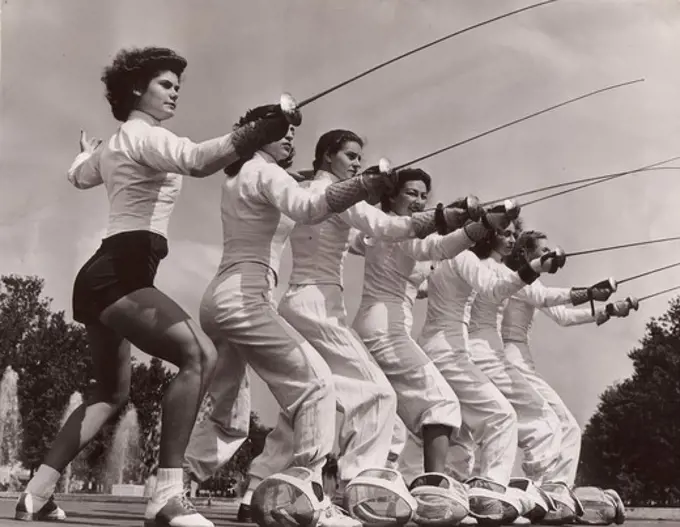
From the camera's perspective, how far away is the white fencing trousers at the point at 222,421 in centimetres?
409

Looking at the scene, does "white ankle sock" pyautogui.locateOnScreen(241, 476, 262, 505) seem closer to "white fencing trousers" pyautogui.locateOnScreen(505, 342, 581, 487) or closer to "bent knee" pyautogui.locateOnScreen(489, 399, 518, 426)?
"bent knee" pyautogui.locateOnScreen(489, 399, 518, 426)

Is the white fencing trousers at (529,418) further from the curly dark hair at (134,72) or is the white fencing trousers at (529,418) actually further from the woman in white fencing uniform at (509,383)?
the curly dark hair at (134,72)

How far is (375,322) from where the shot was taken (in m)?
4.74

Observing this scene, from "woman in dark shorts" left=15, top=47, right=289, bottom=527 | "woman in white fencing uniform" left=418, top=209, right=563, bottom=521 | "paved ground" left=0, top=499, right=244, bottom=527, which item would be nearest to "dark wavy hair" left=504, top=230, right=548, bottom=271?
"woman in white fencing uniform" left=418, top=209, right=563, bottom=521

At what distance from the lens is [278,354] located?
146 inches

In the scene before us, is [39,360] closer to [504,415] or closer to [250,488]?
[250,488]

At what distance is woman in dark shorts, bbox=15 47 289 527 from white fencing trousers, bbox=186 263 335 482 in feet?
1.23

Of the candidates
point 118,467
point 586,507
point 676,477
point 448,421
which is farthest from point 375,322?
point 676,477

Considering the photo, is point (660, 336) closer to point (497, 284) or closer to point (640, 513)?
point (640, 513)

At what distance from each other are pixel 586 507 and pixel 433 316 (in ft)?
5.57

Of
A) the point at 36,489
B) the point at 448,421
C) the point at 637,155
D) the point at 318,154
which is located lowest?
the point at 36,489

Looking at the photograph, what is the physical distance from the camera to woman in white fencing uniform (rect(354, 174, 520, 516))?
4.62 meters

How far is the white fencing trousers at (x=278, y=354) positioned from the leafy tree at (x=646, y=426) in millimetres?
8866

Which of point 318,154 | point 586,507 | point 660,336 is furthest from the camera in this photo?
point 660,336
